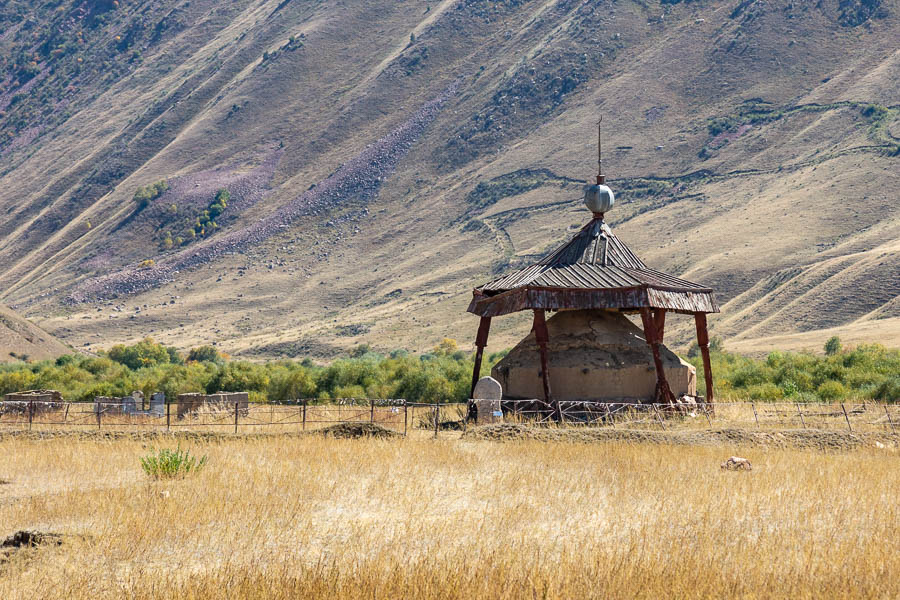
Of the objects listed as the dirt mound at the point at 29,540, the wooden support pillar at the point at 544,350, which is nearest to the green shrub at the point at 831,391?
the wooden support pillar at the point at 544,350

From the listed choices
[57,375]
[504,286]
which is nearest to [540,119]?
[57,375]

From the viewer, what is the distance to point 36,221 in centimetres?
12094

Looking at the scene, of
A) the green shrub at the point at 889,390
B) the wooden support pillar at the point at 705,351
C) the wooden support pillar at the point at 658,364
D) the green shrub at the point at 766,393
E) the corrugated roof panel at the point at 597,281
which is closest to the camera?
the corrugated roof panel at the point at 597,281

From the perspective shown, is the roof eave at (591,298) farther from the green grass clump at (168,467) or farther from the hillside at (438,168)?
the hillside at (438,168)

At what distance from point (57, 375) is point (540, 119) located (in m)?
81.7

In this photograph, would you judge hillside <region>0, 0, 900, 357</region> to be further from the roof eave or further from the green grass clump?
the green grass clump

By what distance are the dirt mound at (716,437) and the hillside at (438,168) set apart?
36724 mm

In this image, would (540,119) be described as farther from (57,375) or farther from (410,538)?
(410,538)

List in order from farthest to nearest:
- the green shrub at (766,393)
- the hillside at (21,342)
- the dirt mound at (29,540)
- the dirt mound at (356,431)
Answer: the hillside at (21,342)
the green shrub at (766,393)
the dirt mound at (356,431)
the dirt mound at (29,540)

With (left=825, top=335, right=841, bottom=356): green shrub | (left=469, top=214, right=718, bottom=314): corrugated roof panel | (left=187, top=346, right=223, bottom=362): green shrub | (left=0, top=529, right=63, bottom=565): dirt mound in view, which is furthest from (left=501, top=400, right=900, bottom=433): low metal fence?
(left=187, top=346, right=223, bottom=362): green shrub

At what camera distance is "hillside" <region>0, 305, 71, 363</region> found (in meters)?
59.9

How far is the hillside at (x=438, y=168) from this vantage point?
253 feet

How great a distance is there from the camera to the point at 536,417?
75.8ft

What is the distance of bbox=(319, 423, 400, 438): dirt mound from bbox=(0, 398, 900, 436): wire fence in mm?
650
